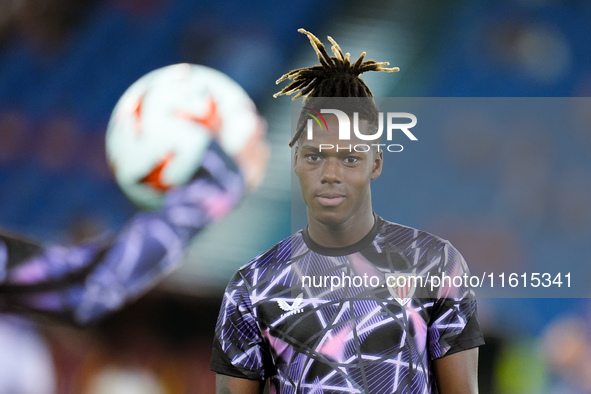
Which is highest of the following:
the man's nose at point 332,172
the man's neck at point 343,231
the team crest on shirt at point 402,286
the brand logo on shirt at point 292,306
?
the man's nose at point 332,172

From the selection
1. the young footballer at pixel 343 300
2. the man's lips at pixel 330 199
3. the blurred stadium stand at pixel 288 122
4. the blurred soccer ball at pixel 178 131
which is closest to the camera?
the young footballer at pixel 343 300

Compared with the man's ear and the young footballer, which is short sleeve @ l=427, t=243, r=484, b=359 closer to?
the young footballer

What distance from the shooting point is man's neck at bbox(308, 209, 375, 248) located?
67.6 inches

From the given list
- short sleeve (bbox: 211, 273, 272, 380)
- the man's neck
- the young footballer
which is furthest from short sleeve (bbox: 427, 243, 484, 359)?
short sleeve (bbox: 211, 273, 272, 380)

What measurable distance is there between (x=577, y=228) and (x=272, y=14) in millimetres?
1322

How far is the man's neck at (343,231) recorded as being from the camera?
1.72m

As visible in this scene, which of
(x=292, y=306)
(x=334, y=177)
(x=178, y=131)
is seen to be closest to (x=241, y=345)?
(x=292, y=306)

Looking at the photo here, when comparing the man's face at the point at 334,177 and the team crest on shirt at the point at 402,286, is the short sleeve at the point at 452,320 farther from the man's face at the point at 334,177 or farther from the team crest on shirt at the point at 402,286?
the man's face at the point at 334,177

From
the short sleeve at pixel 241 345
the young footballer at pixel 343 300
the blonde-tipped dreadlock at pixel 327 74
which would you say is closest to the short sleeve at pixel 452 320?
the young footballer at pixel 343 300

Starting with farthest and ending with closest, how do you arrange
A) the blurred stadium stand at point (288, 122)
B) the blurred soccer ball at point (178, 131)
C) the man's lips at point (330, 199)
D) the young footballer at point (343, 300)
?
the blurred soccer ball at point (178, 131)
the blurred stadium stand at point (288, 122)
the man's lips at point (330, 199)
the young footballer at point (343, 300)

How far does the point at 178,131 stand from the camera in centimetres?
222

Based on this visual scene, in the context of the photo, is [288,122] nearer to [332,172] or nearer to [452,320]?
[332,172]

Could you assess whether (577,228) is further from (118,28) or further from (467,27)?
(118,28)

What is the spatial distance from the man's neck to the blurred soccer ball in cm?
57
